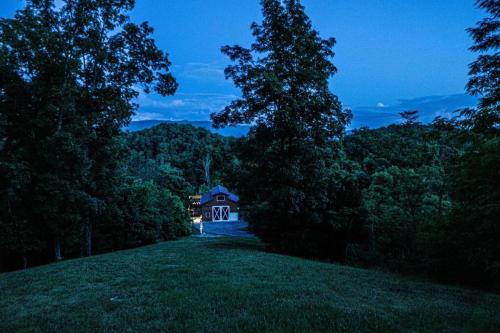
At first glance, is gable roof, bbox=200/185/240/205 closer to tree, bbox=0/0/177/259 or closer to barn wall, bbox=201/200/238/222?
barn wall, bbox=201/200/238/222

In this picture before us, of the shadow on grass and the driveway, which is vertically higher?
the shadow on grass

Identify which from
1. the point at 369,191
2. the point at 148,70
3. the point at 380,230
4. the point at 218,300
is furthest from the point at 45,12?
the point at 369,191

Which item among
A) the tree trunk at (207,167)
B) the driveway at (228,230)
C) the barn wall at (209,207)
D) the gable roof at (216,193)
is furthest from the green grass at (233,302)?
the tree trunk at (207,167)

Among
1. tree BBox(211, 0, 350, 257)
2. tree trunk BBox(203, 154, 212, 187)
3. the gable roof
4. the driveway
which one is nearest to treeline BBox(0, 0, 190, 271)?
tree BBox(211, 0, 350, 257)

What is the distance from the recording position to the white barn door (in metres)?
56.7

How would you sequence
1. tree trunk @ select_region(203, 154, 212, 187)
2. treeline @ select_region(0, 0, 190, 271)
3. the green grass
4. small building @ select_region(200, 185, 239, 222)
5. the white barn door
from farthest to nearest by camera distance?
tree trunk @ select_region(203, 154, 212, 187), the white barn door, small building @ select_region(200, 185, 239, 222), treeline @ select_region(0, 0, 190, 271), the green grass

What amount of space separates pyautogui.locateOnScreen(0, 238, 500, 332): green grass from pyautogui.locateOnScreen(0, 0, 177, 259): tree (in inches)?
222

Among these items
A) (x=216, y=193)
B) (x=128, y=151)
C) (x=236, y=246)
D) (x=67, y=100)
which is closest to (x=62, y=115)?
(x=67, y=100)

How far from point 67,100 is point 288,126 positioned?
9834 mm

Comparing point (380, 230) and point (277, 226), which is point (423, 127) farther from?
point (277, 226)

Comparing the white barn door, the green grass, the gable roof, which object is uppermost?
the gable roof

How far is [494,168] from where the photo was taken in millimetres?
6445

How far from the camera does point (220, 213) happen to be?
5709 cm

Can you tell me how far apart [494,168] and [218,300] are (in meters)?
6.15
